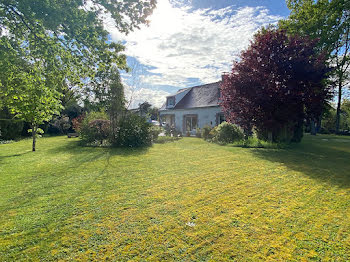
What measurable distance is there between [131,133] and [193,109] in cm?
1240

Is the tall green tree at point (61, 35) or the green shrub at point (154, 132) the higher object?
the tall green tree at point (61, 35)

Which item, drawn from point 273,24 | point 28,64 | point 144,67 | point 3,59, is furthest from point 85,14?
point 273,24

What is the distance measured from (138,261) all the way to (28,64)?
9087 mm

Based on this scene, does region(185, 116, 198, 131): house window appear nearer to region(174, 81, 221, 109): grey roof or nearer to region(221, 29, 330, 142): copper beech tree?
region(174, 81, 221, 109): grey roof

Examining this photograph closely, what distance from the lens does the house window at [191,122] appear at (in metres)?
22.4

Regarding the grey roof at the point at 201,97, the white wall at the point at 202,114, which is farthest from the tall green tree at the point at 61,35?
the grey roof at the point at 201,97

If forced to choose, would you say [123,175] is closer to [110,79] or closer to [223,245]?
[223,245]

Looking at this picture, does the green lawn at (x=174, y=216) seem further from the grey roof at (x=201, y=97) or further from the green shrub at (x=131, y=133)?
the grey roof at (x=201, y=97)

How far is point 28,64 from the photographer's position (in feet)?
25.7

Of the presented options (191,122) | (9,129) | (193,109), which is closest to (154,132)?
(193,109)

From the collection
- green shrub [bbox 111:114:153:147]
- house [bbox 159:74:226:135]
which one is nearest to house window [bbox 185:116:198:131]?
house [bbox 159:74:226:135]

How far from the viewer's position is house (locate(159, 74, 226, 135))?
2022 cm

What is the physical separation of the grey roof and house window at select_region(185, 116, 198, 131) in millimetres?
1400

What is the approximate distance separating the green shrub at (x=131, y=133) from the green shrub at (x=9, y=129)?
8950 millimetres
